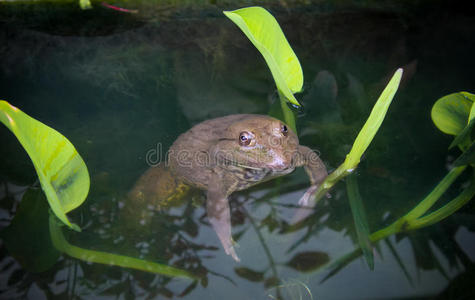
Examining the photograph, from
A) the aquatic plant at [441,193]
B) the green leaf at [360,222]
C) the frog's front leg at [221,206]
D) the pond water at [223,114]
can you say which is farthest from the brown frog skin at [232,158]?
the aquatic plant at [441,193]

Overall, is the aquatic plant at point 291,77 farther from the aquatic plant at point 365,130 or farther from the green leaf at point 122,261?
the green leaf at point 122,261

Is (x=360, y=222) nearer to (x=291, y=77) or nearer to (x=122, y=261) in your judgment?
(x=291, y=77)

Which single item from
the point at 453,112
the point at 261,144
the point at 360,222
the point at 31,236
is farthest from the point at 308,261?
the point at 31,236

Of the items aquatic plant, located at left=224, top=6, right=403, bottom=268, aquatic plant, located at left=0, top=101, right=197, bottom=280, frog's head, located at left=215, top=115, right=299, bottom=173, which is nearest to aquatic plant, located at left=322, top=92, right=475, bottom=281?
aquatic plant, located at left=224, top=6, right=403, bottom=268

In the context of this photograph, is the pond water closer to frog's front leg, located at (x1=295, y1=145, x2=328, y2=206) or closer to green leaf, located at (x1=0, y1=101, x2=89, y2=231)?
frog's front leg, located at (x1=295, y1=145, x2=328, y2=206)

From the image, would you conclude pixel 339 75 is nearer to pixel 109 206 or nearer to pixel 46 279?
pixel 109 206

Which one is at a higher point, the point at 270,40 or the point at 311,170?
the point at 270,40
